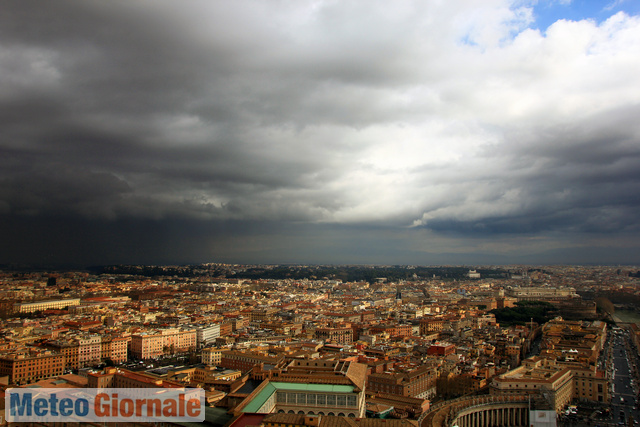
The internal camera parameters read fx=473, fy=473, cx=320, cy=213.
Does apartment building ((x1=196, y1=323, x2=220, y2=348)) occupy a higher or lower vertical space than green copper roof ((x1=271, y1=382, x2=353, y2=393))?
lower

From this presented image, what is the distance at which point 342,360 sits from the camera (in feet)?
98.6

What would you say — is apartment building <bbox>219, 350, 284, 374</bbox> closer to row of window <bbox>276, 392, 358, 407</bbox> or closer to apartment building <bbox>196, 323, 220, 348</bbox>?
row of window <bbox>276, 392, 358, 407</bbox>

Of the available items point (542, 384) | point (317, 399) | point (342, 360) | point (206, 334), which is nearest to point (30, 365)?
point (206, 334)

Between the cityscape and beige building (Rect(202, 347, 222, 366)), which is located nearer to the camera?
the cityscape

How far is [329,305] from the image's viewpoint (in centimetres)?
8119

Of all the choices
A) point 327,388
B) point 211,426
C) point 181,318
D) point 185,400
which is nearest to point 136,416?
point 185,400
